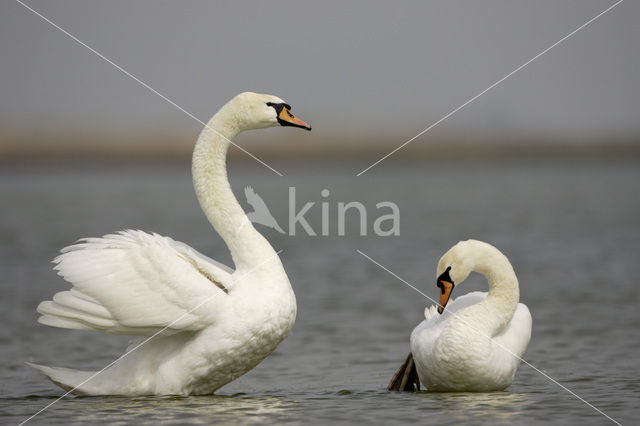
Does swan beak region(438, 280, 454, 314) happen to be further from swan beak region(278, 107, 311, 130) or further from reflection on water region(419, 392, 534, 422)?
swan beak region(278, 107, 311, 130)

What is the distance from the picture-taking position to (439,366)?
347 inches

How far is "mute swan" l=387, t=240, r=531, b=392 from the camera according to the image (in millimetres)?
8727

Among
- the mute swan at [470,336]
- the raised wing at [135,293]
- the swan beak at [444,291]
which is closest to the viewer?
the raised wing at [135,293]

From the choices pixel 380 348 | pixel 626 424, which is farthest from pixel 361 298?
pixel 626 424

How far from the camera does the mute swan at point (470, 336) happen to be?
8.73 m

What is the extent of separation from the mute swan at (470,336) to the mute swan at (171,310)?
1290mm

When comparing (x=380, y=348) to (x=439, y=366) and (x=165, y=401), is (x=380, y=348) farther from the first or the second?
(x=165, y=401)

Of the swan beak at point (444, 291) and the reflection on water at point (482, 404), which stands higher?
the swan beak at point (444, 291)

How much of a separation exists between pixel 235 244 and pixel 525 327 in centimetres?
276

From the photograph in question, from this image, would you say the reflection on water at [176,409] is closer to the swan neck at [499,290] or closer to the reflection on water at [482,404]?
the reflection on water at [482,404]

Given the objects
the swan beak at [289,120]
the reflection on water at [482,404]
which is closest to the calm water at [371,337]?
the reflection on water at [482,404]

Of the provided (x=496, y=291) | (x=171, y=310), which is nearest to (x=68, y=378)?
(x=171, y=310)

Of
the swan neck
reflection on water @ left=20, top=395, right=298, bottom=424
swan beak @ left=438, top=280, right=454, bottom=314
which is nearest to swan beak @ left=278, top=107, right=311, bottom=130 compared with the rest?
swan beak @ left=438, top=280, right=454, bottom=314

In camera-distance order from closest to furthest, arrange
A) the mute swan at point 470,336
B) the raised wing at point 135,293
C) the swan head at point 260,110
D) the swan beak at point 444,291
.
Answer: the raised wing at point 135,293
the mute swan at point 470,336
the swan beak at point 444,291
the swan head at point 260,110
